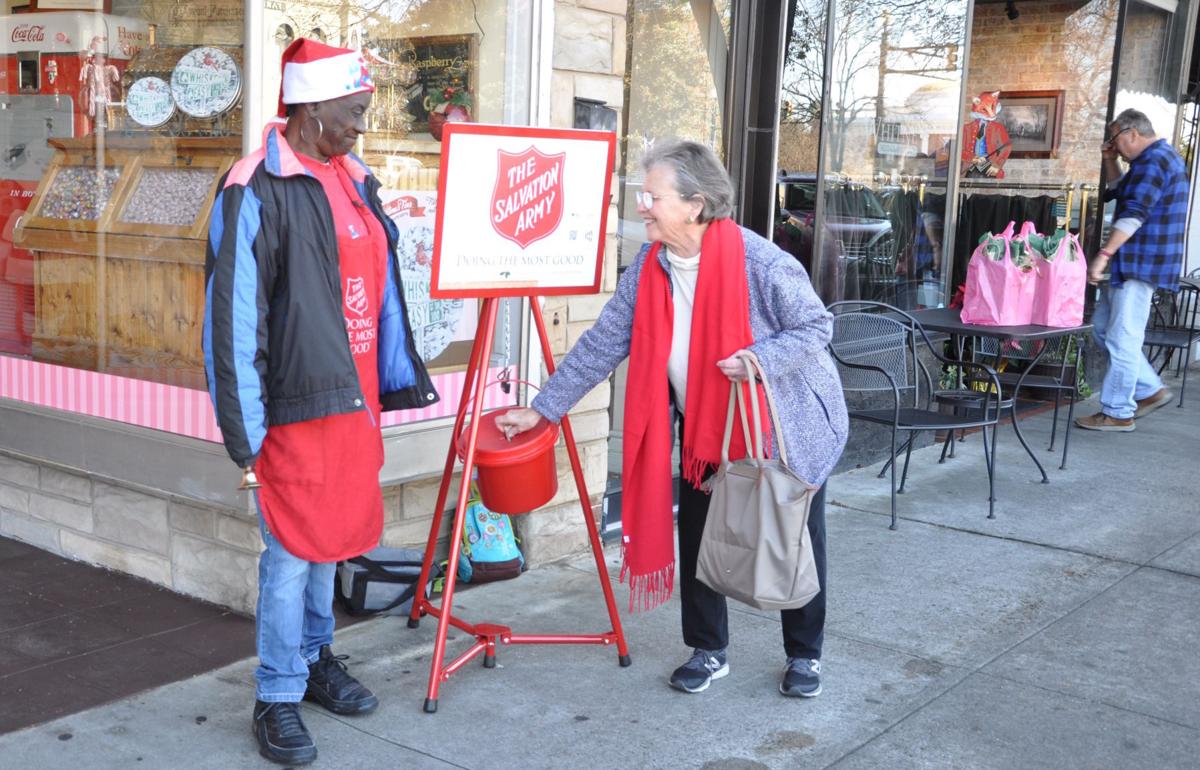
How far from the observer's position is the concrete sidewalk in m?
3.45

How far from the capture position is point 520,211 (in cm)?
380

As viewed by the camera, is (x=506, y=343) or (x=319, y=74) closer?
(x=319, y=74)

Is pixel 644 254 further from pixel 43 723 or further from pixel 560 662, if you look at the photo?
pixel 43 723

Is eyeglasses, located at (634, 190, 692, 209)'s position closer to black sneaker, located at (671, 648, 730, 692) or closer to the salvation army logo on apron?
the salvation army logo on apron

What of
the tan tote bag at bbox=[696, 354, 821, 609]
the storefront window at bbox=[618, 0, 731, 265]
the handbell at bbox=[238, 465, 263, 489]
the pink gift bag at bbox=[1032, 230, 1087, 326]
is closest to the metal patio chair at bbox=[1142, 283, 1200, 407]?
the pink gift bag at bbox=[1032, 230, 1087, 326]

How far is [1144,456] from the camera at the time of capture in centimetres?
747

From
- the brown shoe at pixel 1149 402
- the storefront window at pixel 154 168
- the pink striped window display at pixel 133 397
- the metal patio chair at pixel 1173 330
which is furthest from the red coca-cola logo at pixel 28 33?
the metal patio chair at pixel 1173 330

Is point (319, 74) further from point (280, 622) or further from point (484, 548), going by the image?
point (484, 548)

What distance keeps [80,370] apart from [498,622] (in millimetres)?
1945

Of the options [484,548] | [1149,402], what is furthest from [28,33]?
[1149,402]

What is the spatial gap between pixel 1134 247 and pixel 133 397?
620cm

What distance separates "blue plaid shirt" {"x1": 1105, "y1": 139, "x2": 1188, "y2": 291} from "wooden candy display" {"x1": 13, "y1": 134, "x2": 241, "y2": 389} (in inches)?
230

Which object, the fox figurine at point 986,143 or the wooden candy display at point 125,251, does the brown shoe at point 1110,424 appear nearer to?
the fox figurine at point 986,143

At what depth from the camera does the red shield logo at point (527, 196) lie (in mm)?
3748
